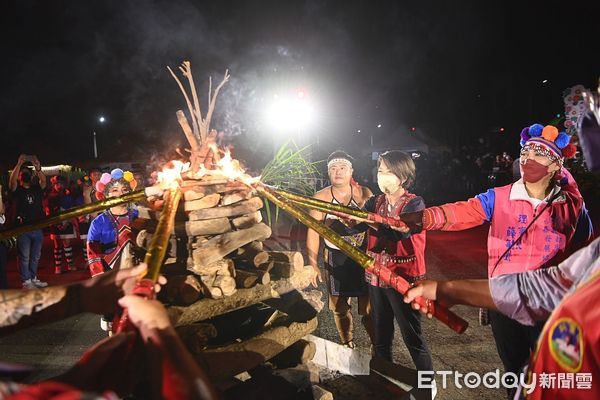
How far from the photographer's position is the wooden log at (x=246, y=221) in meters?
3.71

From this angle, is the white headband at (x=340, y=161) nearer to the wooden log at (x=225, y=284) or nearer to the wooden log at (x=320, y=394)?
the wooden log at (x=225, y=284)

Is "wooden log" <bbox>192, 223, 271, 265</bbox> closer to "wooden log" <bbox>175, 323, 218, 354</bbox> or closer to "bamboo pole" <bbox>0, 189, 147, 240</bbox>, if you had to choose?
"wooden log" <bbox>175, 323, 218, 354</bbox>

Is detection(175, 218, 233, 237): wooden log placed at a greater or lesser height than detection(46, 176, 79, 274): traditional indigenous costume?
greater

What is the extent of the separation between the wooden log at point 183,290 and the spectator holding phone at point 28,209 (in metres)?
6.48

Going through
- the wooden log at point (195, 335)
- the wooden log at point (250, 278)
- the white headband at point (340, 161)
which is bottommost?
the wooden log at point (195, 335)

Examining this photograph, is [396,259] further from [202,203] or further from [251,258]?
[202,203]

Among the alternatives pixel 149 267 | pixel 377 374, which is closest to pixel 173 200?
pixel 149 267

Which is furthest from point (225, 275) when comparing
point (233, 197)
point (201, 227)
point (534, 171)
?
point (534, 171)

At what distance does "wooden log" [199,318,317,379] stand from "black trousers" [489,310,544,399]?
6.43 ft

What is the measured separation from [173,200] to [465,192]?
23853mm

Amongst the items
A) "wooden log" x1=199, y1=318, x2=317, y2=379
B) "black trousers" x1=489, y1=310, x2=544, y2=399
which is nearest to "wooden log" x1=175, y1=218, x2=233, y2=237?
"wooden log" x1=199, y1=318, x2=317, y2=379

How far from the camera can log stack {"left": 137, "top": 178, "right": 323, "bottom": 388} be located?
3.10m

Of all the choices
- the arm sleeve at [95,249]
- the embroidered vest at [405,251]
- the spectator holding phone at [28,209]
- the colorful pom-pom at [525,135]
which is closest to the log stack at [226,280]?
the embroidered vest at [405,251]

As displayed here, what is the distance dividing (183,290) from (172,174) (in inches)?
53.5
